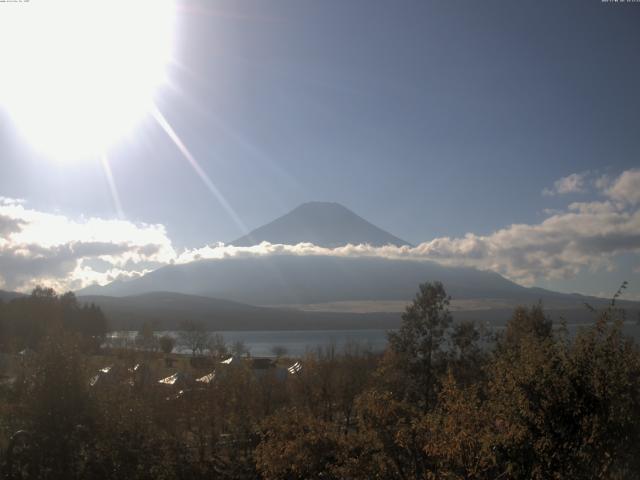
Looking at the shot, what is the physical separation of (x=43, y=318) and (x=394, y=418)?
6909 centimetres

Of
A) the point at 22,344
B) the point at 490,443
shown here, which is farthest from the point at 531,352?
the point at 22,344

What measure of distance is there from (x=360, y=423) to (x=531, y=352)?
397cm

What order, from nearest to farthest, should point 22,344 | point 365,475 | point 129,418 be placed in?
point 365,475, point 129,418, point 22,344

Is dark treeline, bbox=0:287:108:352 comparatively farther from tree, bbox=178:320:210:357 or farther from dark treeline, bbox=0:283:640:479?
dark treeline, bbox=0:283:640:479

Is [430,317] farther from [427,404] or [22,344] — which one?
[22,344]

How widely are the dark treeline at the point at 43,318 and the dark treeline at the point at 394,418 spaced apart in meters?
44.4

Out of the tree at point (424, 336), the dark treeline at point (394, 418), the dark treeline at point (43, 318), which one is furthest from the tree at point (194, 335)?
the tree at point (424, 336)

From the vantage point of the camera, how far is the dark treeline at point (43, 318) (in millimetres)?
66662

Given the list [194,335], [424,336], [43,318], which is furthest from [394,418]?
[194,335]

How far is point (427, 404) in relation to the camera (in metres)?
22.1

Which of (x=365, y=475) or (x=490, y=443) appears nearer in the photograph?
(x=490, y=443)

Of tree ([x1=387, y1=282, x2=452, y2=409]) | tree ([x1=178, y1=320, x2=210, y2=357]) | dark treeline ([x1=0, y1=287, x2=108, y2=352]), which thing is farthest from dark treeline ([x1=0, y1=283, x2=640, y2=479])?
tree ([x1=178, y1=320, x2=210, y2=357])

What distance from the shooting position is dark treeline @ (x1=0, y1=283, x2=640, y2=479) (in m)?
7.34

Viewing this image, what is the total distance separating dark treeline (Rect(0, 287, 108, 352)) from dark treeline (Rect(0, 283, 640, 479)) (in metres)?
44.4
